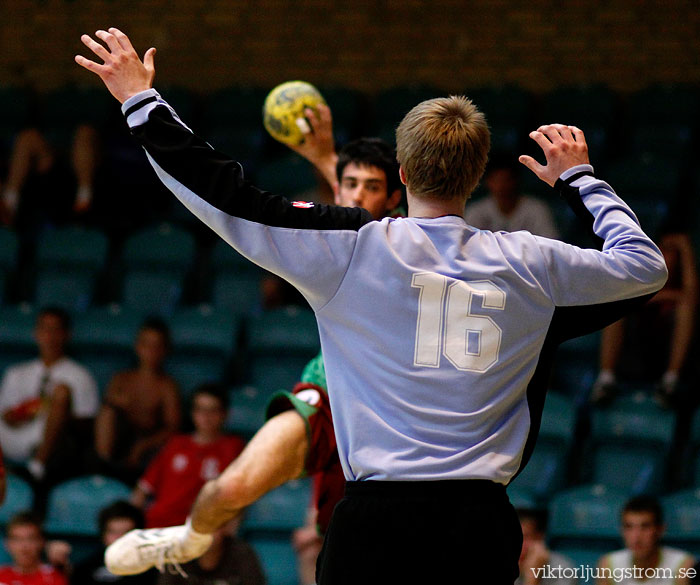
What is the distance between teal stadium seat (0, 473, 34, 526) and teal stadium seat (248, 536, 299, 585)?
57.4 inches

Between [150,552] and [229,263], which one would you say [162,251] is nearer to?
[229,263]

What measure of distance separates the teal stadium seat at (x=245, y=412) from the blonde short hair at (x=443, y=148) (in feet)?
15.4

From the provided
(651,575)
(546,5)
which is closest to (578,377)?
(651,575)

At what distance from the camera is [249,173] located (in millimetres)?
9461

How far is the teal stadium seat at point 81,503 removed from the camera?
6.96 metres

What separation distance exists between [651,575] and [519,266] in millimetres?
3566

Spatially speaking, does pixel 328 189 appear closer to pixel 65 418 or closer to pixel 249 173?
pixel 249 173

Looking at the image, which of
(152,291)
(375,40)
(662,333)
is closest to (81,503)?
(152,291)

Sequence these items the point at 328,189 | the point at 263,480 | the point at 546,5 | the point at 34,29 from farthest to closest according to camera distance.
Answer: the point at 34,29, the point at 546,5, the point at 328,189, the point at 263,480

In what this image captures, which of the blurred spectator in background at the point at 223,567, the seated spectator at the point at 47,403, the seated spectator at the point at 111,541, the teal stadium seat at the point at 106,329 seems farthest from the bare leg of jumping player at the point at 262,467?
the teal stadium seat at the point at 106,329

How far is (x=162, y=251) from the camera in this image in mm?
8680

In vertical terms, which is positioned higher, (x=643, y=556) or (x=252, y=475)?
(x=252, y=475)

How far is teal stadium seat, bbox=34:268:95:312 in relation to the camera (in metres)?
8.66

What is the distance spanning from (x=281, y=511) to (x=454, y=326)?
4.35 meters
